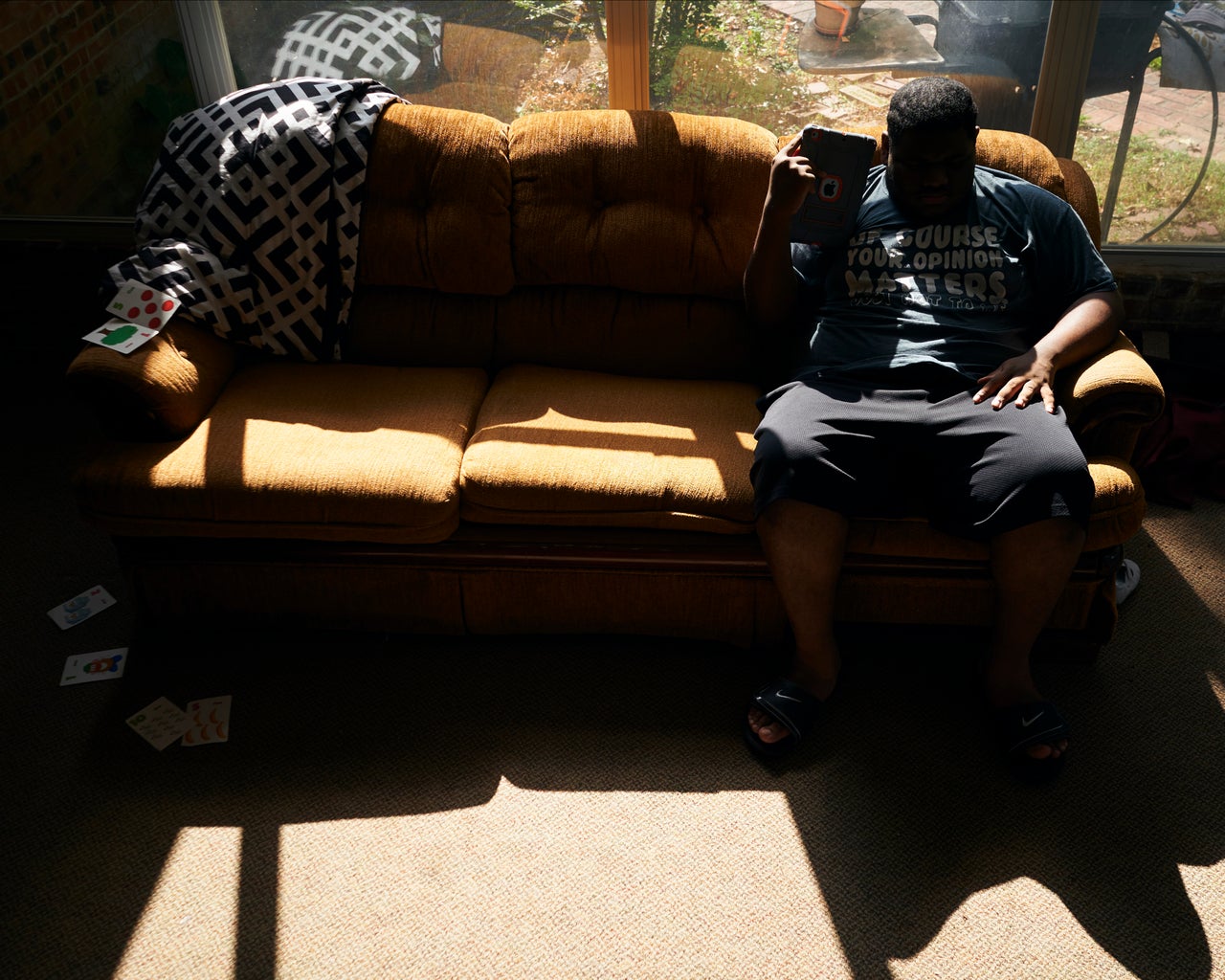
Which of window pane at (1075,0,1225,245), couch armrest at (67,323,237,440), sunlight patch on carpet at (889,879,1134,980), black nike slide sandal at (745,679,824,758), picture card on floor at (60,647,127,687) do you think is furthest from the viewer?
window pane at (1075,0,1225,245)

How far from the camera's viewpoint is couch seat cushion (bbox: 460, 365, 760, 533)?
196 centimetres

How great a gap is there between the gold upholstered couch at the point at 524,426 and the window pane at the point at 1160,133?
58 centimetres

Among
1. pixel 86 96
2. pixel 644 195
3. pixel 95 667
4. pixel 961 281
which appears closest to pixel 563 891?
pixel 95 667

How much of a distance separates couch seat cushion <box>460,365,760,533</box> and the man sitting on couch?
115mm

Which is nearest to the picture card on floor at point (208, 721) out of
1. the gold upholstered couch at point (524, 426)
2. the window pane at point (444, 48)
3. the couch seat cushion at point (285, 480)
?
the gold upholstered couch at point (524, 426)

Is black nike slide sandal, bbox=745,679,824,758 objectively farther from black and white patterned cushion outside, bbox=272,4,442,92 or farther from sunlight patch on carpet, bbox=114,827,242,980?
black and white patterned cushion outside, bbox=272,4,442,92

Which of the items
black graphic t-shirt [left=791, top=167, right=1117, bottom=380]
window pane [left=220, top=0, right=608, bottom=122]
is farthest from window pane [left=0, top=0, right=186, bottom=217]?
black graphic t-shirt [left=791, top=167, right=1117, bottom=380]

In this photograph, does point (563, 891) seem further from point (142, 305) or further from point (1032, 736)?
point (142, 305)

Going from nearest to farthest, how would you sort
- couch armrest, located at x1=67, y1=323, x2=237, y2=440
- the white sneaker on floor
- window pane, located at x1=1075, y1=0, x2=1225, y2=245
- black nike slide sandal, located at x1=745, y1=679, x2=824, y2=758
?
1. black nike slide sandal, located at x1=745, y1=679, x2=824, y2=758
2. couch armrest, located at x1=67, y1=323, x2=237, y2=440
3. the white sneaker on floor
4. window pane, located at x1=1075, y1=0, x2=1225, y2=245

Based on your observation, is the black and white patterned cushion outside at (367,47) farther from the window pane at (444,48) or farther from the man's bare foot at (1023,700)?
the man's bare foot at (1023,700)

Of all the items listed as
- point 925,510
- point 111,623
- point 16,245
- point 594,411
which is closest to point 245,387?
point 111,623

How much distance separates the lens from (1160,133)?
2.75m

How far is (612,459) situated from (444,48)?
144 centimetres

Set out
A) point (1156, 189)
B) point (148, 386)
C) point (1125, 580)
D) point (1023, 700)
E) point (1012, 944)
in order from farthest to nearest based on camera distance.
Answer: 1. point (1156, 189)
2. point (1125, 580)
3. point (148, 386)
4. point (1023, 700)
5. point (1012, 944)
